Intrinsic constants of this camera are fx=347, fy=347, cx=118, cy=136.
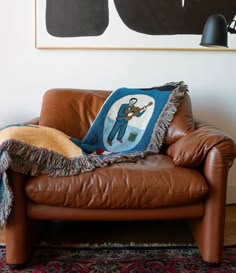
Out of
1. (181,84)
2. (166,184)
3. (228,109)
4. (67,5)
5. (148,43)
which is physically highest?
(67,5)

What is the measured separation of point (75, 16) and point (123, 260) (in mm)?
1554

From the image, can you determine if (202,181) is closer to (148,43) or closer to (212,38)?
(212,38)

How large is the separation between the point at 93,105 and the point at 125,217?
2.76 feet

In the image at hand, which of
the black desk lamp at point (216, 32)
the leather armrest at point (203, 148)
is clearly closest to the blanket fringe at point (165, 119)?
the leather armrest at point (203, 148)

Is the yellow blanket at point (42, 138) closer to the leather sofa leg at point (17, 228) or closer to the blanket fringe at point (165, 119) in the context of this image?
the leather sofa leg at point (17, 228)

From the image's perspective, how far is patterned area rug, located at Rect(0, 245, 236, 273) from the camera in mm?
1616

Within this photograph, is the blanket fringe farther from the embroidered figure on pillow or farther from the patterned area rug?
the patterned area rug

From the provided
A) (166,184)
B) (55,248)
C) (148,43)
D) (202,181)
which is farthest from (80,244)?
(148,43)

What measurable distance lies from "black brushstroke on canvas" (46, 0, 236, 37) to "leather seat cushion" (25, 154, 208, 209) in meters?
1.16

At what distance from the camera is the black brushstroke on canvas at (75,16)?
7.51ft

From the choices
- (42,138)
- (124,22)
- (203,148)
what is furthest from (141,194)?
(124,22)

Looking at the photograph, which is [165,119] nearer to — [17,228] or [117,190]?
[117,190]

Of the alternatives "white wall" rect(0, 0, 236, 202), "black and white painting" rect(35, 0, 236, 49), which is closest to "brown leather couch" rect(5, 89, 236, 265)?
"white wall" rect(0, 0, 236, 202)

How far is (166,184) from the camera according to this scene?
61.8 inches
